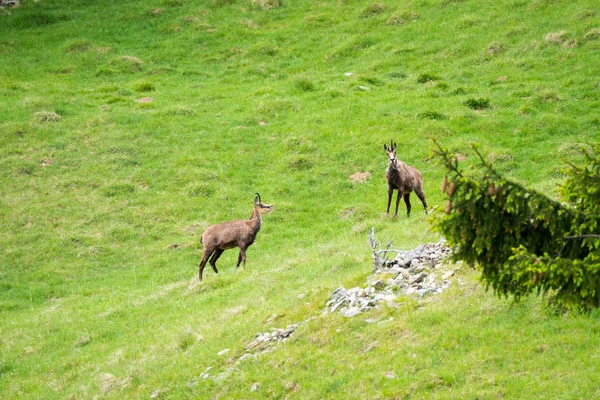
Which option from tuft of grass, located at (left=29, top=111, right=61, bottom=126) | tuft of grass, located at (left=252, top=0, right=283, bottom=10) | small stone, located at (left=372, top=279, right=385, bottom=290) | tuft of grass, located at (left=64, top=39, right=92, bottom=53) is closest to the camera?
small stone, located at (left=372, top=279, right=385, bottom=290)

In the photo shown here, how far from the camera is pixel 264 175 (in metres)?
34.8

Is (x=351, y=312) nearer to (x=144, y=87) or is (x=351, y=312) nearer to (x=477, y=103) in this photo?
(x=477, y=103)

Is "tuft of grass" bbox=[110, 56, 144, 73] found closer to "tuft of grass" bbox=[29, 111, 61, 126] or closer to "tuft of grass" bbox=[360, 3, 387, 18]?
"tuft of grass" bbox=[29, 111, 61, 126]

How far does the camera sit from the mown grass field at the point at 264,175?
14922 mm

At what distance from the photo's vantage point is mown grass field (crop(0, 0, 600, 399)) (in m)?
14.9

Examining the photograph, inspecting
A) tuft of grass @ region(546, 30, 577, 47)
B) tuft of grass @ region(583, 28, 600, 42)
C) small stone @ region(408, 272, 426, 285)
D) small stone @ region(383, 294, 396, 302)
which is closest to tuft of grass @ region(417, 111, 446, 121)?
tuft of grass @ region(546, 30, 577, 47)

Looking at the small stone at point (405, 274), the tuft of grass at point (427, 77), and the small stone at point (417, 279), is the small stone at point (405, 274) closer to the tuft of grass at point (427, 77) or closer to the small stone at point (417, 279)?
the small stone at point (417, 279)

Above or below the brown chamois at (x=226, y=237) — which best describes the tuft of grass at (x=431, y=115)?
above

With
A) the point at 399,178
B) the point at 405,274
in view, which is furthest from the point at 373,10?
the point at 405,274

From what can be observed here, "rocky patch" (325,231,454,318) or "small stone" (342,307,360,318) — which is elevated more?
"rocky patch" (325,231,454,318)

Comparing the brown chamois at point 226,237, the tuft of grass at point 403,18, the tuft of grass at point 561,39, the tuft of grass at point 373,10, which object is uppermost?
the tuft of grass at point 373,10

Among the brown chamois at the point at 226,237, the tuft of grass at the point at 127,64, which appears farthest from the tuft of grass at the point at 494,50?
the brown chamois at the point at 226,237

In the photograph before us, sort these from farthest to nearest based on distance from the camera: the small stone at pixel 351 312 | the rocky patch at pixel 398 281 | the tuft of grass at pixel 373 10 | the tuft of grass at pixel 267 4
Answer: the tuft of grass at pixel 267 4, the tuft of grass at pixel 373 10, the rocky patch at pixel 398 281, the small stone at pixel 351 312

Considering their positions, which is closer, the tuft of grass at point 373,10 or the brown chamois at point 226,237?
the brown chamois at point 226,237
